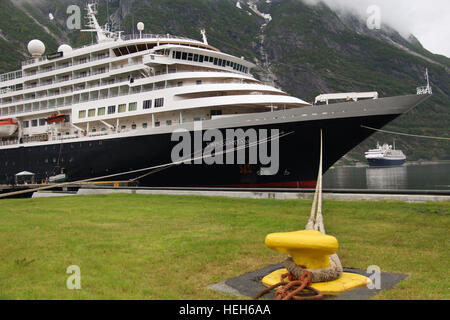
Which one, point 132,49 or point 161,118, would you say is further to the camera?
point 132,49

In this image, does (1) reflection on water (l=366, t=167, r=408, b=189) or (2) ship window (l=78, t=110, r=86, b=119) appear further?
(1) reflection on water (l=366, t=167, r=408, b=189)

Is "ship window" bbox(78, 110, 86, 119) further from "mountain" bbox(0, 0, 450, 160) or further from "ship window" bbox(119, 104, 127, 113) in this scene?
"mountain" bbox(0, 0, 450, 160)

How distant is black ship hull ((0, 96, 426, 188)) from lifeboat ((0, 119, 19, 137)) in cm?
1127

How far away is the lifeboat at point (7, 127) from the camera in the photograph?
3547cm

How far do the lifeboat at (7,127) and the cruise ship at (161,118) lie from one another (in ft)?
0.26

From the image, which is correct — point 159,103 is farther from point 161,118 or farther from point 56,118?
point 56,118

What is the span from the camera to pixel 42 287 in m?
5.21

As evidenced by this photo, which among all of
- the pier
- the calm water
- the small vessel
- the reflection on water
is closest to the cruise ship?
the pier

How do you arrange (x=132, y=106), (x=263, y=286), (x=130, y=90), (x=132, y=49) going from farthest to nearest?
(x=132, y=49), (x=130, y=90), (x=132, y=106), (x=263, y=286)

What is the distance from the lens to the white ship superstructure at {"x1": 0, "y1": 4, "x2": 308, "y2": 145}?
78.0ft

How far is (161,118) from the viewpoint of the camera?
2547 centimetres

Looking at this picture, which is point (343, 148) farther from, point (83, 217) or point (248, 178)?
point (83, 217)
